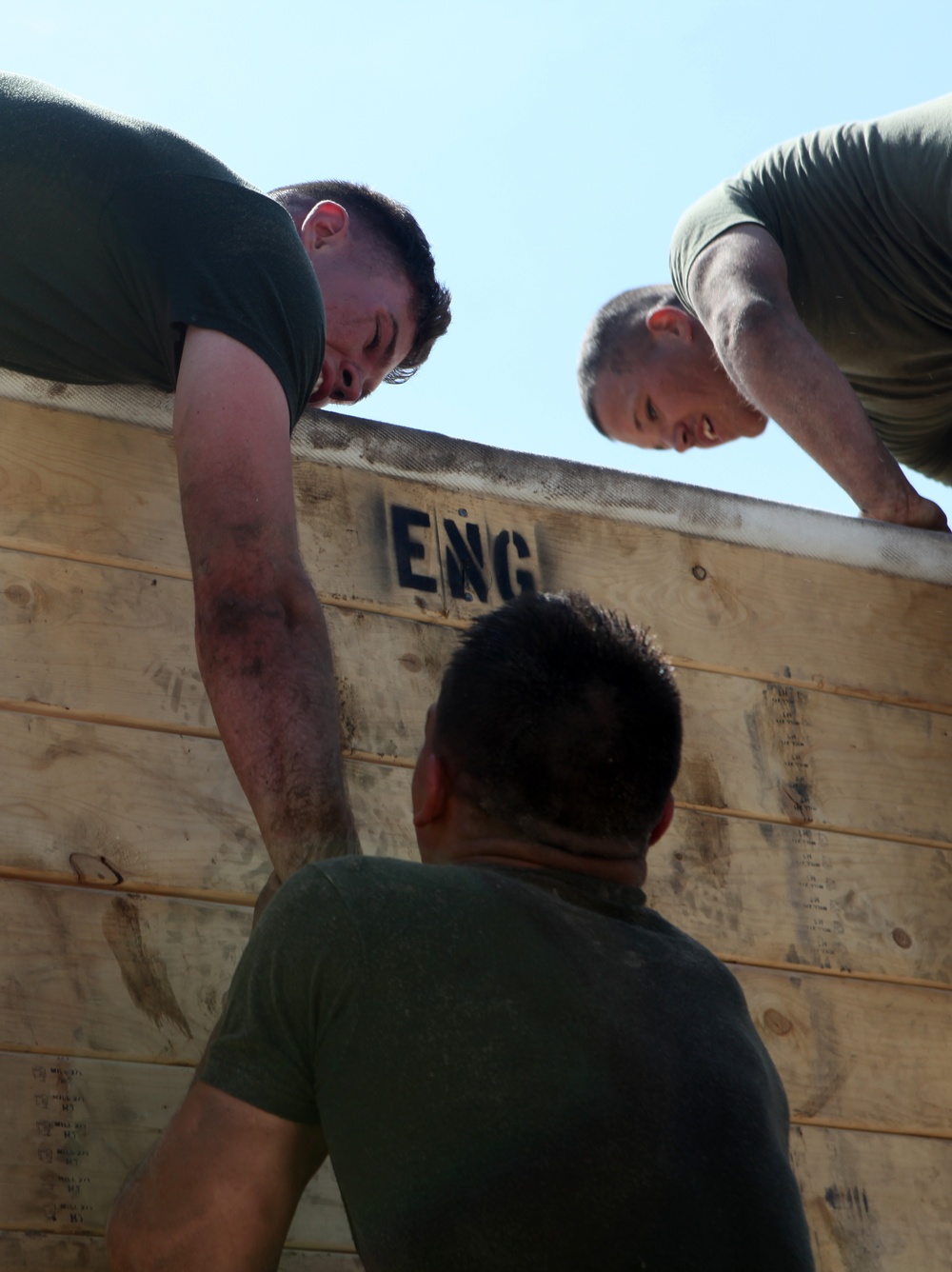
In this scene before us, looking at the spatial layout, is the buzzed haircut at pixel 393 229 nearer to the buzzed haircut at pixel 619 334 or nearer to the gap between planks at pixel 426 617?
the buzzed haircut at pixel 619 334

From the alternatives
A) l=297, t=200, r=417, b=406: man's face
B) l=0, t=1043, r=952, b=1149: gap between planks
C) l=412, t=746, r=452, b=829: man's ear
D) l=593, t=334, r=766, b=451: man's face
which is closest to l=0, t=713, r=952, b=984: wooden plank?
l=0, t=1043, r=952, b=1149: gap between planks

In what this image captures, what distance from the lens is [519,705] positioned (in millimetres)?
1456

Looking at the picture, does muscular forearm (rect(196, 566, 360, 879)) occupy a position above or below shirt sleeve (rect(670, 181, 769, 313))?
below

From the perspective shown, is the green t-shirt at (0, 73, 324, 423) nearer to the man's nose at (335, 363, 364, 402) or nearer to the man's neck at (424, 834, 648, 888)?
the man's neck at (424, 834, 648, 888)

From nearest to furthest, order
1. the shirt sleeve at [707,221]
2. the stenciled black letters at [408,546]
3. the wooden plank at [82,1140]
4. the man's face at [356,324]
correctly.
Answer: the wooden plank at [82,1140], the stenciled black letters at [408,546], the man's face at [356,324], the shirt sleeve at [707,221]

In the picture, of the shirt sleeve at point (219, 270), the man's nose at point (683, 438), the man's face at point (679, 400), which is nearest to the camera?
the shirt sleeve at point (219, 270)

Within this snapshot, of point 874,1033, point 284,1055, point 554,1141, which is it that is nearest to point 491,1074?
point 554,1141

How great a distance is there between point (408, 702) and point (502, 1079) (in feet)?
3.72

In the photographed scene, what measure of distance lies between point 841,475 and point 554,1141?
2.02 meters

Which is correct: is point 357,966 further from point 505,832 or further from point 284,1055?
point 505,832

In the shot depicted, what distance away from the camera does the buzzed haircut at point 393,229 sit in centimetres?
324

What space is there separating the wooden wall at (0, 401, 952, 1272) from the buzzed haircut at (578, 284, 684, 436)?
4.76 ft

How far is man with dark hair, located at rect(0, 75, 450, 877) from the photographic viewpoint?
1713 mm

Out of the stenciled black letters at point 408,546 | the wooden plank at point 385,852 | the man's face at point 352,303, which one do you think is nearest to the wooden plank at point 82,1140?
the wooden plank at point 385,852
